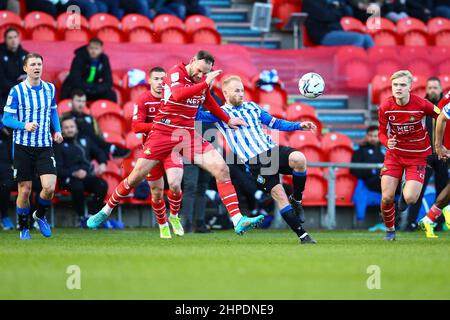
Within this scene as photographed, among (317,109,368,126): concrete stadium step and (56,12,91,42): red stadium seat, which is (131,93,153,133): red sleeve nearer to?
(56,12,91,42): red stadium seat

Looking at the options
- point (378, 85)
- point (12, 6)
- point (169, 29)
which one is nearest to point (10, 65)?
point (12, 6)

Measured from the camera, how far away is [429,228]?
45.9ft

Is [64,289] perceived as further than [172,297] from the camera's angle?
Yes

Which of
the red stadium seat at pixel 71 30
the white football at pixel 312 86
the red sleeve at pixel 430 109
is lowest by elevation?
the red sleeve at pixel 430 109

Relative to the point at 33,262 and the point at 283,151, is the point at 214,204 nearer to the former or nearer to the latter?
the point at 283,151

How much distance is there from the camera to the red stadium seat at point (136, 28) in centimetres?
1983

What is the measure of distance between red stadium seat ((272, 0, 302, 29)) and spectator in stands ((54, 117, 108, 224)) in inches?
252

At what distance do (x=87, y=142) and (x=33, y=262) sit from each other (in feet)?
25.7

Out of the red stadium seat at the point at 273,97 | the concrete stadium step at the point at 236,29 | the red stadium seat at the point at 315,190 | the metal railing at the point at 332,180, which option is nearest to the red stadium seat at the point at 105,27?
the red stadium seat at the point at 273,97

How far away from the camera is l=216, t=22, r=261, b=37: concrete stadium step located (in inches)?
868

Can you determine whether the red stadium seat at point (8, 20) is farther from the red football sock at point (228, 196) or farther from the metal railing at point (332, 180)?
the red football sock at point (228, 196)

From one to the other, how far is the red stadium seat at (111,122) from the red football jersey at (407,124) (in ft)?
21.0

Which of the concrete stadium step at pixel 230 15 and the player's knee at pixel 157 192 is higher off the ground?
the concrete stadium step at pixel 230 15
